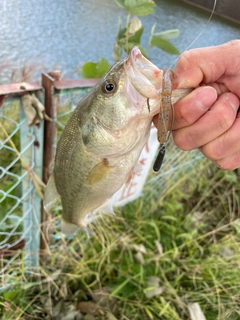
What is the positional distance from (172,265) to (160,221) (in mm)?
343

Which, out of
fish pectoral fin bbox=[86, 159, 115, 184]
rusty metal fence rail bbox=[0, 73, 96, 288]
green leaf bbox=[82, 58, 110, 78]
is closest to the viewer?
fish pectoral fin bbox=[86, 159, 115, 184]

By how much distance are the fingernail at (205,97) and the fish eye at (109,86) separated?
0.18 m

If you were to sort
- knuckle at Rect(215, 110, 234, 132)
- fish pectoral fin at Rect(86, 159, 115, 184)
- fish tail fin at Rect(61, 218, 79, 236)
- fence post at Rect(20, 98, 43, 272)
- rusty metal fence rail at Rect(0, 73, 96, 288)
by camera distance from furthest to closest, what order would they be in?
fence post at Rect(20, 98, 43, 272) → rusty metal fence rail at Rect(0, 73, 96, 288) → fish tail fin at Rect(61, 218, 79, 236) → fish pectoral fin at Rect(86, 159, 115, 184) → knuckle at Rect(215, 110, 234, 132)

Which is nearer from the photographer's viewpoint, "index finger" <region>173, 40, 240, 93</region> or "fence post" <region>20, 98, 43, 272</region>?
"index finger" <region>173, 40, 240, 93</region>

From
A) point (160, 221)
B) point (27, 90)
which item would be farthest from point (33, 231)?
point (160, 221)

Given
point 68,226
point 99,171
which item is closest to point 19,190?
point 68,226

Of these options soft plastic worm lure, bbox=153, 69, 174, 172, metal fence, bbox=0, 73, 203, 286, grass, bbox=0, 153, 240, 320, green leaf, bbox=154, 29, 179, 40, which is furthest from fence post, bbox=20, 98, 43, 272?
soft plastic worm lure, bbox=153, 69, 174, 172

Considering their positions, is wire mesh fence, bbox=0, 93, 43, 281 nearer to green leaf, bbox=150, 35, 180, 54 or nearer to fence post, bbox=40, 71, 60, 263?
fence post, bbox=40, 71, 60, 263

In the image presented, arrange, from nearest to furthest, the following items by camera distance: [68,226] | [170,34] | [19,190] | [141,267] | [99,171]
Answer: [99,171]
[68,226]
[170,34]
[19,190]
[141,267]

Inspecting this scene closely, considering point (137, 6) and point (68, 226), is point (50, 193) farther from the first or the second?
point (137, 6)

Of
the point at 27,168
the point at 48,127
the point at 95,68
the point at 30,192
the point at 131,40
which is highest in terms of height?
the point at 131,40

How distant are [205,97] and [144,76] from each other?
0.14 metres

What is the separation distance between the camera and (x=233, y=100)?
77cm

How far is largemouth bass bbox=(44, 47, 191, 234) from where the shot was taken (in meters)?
0.69
